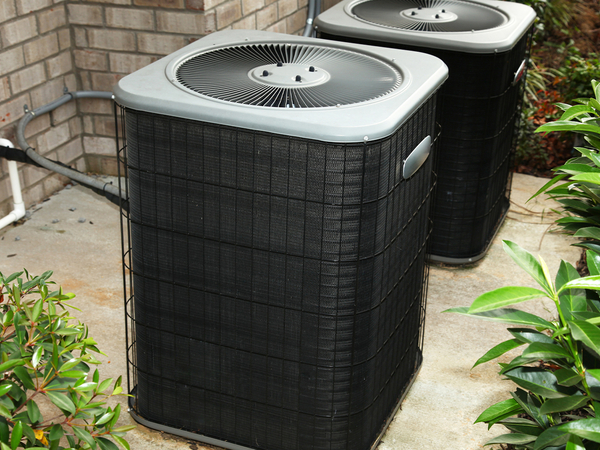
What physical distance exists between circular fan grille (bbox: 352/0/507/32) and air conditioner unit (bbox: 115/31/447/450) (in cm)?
103

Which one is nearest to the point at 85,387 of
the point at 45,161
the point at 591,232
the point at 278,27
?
the point at 591,232

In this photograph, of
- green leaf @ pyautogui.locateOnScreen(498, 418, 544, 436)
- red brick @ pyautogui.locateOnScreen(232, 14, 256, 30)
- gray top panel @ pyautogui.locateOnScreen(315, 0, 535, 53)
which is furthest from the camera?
red brick @ pyautogui.locateOnScreen(232, 14, 256, 30)

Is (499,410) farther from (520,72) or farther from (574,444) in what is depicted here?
(520,72)

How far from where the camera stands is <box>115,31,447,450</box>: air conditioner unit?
1790 millimetres

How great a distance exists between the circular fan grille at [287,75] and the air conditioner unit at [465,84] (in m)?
0.82

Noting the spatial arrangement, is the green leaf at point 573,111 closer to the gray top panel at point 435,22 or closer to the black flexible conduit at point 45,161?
the gray top panel at point 435,22

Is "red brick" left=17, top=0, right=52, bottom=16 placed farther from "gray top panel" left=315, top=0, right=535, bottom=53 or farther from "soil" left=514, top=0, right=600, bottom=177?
"soil" left=514, top=0, right=600, bottom=177

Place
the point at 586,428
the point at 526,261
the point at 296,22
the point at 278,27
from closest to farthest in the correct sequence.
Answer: the point at 586,428 < the point at 526,261 < the point at 278,27 < the point at 296,22

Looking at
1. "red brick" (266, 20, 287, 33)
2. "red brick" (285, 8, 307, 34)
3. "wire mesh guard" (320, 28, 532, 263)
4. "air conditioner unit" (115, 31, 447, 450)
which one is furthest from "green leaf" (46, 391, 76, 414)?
"red brick" (285, 8, 307, 34)

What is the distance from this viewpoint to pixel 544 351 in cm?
135

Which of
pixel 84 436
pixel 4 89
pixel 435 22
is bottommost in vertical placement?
pixel 84 436

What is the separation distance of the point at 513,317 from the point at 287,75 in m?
1.03

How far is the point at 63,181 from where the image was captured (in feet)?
13.0

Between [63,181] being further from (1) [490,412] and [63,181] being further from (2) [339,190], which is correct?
(1) [490,412]
